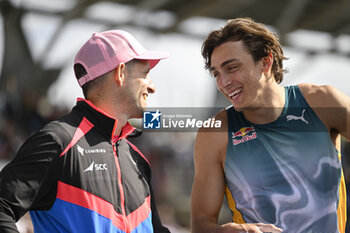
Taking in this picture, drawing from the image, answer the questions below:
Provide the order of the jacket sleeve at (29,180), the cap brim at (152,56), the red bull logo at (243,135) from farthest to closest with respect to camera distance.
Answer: the red bull logo at (243,135) → the cap brim at (152,56) → the jacket sleeve at (29,180)

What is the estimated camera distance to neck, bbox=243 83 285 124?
10.6 feet

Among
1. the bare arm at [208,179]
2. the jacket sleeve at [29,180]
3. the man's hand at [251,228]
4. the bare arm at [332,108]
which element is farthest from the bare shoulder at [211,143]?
the jacket sleeve at [29,180]

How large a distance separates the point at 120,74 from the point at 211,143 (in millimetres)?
716

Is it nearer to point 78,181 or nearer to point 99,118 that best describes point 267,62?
point 99,118

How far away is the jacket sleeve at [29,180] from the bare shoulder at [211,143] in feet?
→ 3.29

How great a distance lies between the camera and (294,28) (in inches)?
693

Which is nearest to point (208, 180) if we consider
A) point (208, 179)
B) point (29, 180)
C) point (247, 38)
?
point (208, 179)

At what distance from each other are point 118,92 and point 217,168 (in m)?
0.77

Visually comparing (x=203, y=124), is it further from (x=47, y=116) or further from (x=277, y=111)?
(x=47, y=116)

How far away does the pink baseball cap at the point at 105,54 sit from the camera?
278cm

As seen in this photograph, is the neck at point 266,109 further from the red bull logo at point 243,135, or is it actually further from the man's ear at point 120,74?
the man's ear at point 120,74

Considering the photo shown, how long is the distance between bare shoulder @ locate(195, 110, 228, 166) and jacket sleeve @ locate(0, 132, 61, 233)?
100 cm

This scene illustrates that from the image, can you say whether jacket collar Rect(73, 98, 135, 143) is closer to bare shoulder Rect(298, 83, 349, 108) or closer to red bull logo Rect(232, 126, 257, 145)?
red bull logo Rect(232, 126, 257, 145)

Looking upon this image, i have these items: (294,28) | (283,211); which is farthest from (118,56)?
(294,28)
